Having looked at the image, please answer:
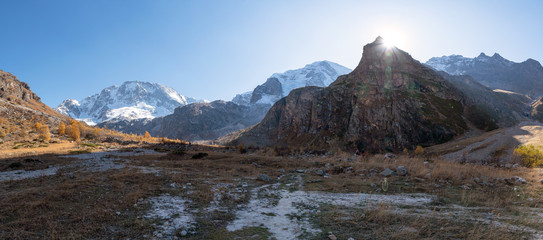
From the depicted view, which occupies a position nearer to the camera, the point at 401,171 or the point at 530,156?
the point at 401,171

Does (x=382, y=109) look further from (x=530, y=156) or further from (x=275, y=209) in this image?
(x=275, y=209)

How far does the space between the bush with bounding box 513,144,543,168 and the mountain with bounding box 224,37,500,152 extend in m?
43.8

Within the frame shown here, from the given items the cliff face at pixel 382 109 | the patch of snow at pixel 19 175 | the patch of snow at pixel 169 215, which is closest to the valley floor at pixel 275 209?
the patch of snow at pixel 169 215

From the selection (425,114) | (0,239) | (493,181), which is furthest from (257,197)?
(425,114)

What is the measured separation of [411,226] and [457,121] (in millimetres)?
74888

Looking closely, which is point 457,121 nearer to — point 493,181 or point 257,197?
point 493,181

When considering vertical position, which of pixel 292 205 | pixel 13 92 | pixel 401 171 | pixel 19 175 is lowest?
pixel 292 205

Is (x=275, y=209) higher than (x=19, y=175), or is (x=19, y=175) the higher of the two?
(x=19, y=175)

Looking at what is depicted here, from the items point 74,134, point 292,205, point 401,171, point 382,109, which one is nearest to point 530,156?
point 401,171

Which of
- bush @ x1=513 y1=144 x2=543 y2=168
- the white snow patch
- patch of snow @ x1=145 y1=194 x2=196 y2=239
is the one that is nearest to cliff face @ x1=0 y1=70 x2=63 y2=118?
patch of snow @ x1=145 y1=194 x2=196 y2=239

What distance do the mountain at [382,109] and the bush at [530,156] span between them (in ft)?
144

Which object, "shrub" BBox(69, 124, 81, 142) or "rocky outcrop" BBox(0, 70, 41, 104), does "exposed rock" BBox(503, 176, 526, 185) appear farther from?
"rocky outcrop" BBox(0, 70, 41, 104)

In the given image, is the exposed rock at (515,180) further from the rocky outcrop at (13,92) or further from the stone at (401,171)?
the rocky outcrop at (13,92)

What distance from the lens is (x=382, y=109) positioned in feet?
240
